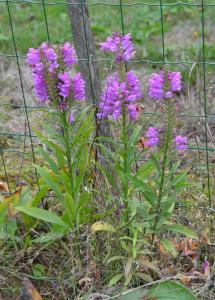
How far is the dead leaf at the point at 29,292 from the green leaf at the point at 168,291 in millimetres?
557

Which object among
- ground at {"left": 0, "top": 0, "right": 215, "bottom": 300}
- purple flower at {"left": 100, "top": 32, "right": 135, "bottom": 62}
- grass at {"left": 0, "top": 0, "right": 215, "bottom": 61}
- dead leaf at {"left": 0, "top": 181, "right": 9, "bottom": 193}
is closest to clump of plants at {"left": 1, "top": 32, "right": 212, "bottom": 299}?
purple flower at {"left": 100, "top": 32, "right": 135, "bottom": 62}

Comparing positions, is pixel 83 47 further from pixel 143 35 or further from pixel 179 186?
pixel 143 35

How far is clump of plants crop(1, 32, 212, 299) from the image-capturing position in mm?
3082

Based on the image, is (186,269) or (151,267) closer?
(151,267)

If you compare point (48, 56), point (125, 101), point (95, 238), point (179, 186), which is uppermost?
point (48, 56)

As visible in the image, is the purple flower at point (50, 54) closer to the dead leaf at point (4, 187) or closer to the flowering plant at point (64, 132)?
the flowering plant at point (64, 132)

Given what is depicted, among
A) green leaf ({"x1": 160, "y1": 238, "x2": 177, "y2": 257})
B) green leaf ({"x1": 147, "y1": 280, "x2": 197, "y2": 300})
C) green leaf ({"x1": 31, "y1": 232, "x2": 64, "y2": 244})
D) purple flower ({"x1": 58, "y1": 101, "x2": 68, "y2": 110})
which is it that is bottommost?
green leaf ({"x1": 147, "y1": 280, "x2": 197, "y2": 300})

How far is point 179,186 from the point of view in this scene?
3.32 meters

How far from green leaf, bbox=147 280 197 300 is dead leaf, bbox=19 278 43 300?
557 millimetres

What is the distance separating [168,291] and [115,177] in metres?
0.64

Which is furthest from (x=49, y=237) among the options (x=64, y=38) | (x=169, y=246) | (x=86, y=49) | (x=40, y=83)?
(x=64, y=38)

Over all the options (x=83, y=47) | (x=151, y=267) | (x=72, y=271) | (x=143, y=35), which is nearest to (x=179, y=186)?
(x=151, y=267)

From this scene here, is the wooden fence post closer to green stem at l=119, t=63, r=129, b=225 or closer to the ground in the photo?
the ground

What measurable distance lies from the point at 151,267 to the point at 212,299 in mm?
342
